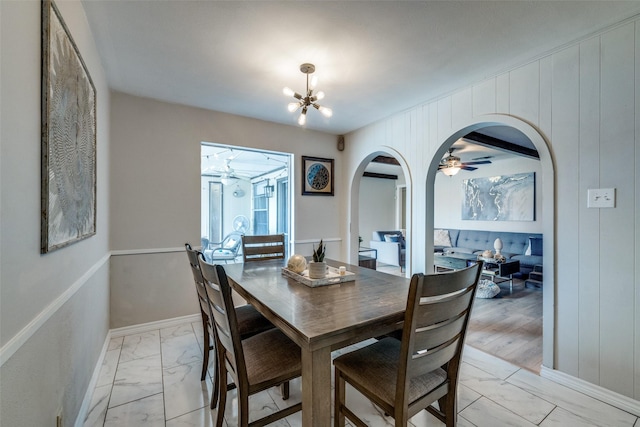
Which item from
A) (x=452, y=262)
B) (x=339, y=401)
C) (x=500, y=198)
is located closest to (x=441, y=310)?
(x=339, y=401)

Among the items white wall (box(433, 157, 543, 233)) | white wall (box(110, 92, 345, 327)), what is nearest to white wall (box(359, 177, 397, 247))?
white wall (box(433, 157, 543, 233))

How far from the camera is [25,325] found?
3.08 feet

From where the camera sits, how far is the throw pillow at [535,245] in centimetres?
496

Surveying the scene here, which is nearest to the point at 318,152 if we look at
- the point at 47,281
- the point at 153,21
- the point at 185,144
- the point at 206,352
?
the point at 185,144

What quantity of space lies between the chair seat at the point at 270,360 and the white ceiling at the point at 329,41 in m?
1.95

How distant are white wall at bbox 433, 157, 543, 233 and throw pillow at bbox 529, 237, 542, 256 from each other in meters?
0.40

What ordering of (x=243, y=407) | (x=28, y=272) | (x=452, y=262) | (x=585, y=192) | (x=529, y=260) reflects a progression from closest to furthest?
(x=28, y=272) → (x=243, y=407) → (x=585, y=192) → (x=452, y=262) → (x=529, y=260)

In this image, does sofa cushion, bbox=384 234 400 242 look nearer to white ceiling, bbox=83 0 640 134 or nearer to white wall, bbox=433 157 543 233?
white wall, bbox=433 157 543 233

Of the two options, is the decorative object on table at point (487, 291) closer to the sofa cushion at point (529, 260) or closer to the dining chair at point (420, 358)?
the sofa cushion at point (529, 260)

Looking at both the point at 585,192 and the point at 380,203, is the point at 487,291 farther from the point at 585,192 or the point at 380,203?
the point at 380,203

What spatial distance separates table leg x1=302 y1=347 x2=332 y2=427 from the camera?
1095 mm

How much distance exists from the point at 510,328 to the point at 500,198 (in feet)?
12.4

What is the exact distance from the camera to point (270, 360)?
4.65 ft

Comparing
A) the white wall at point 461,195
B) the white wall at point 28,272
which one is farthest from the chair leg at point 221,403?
the white wall at point 461,195
